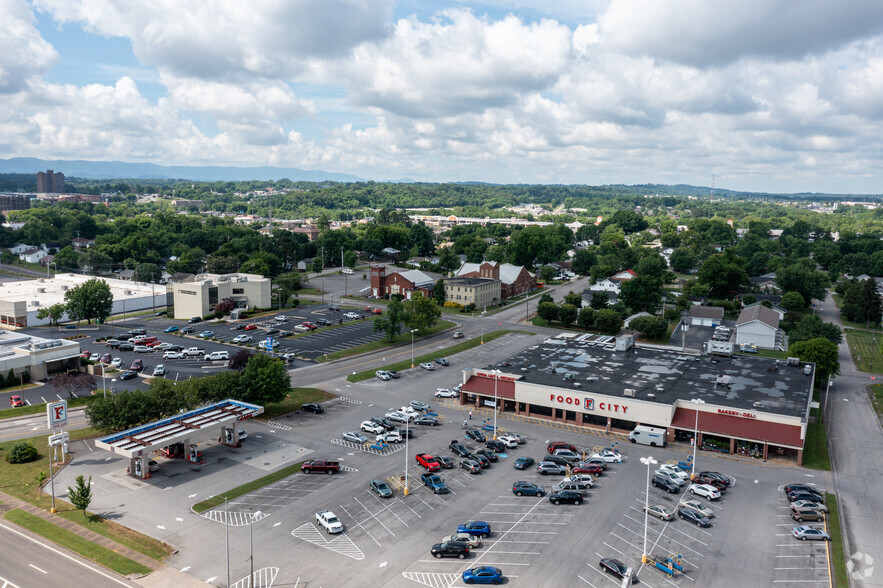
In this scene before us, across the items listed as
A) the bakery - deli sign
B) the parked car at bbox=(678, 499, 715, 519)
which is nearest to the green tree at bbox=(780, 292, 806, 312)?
the bakery - deli sign

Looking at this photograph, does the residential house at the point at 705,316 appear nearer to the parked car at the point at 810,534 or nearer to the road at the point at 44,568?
the parked car at the point at 810,534

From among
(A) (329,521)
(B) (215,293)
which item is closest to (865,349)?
(A) (329,521)

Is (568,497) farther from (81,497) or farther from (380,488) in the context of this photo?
(81,497)

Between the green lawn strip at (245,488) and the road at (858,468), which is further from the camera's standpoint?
the green lawn strip at (245,488)

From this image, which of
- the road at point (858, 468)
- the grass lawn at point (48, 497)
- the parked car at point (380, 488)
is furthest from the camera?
the parked car at point (380, 488)

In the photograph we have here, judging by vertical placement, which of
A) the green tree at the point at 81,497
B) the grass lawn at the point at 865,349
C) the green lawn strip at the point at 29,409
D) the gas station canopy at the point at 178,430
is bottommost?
the green lawn strip at the point at 29,409

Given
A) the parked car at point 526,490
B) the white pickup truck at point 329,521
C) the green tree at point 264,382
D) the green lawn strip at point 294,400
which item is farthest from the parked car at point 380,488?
the green lawn strip at point 294,400

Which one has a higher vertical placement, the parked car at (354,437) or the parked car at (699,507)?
the parked car at (699,507)

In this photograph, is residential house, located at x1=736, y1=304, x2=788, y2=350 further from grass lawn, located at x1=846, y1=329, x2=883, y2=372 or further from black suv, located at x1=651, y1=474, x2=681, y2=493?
black suv, located at x1=651, y1=474, x2=681, y2=493
